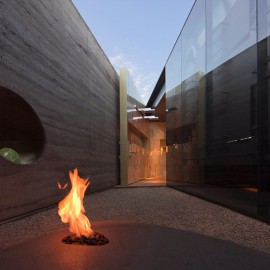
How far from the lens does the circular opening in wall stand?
15.0 ft

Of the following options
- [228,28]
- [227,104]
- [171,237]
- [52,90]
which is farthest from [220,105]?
[171,237]

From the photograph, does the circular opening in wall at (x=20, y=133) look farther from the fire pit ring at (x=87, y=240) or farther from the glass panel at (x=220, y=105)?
the glass panel at (x=220, y=105)

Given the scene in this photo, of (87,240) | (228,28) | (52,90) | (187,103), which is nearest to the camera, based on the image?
(87,240)

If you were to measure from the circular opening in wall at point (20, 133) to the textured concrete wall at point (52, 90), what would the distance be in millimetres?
115

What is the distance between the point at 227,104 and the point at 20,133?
366 centimetres

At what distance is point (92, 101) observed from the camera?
8.09 m

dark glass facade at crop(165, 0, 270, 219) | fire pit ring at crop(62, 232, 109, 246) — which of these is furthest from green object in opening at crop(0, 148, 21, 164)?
dark glass facade at crop(165, 0, 270, 219)

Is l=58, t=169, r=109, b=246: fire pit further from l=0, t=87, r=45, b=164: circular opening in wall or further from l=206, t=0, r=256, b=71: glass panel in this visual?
l=206, t=0, r=256, b=71: glass panel

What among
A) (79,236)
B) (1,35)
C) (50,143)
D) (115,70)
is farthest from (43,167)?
(115,70)

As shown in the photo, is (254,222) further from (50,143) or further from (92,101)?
(92,101)

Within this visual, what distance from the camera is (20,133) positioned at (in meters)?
5.19

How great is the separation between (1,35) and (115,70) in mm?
7783

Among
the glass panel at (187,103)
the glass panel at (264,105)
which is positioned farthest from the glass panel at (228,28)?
the glass panel at (187,103)

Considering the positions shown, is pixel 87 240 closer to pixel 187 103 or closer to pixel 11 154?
pixel 11 154
